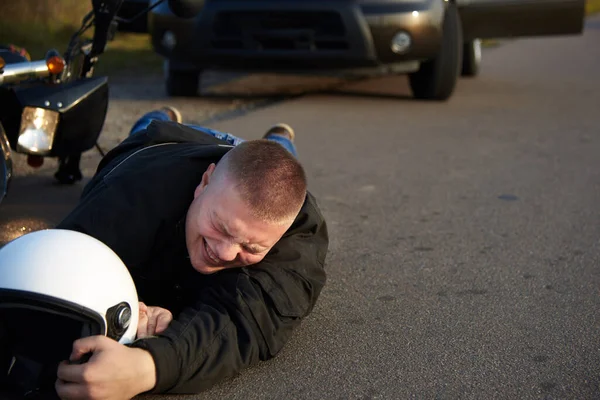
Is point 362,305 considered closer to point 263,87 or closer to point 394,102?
point 394,102

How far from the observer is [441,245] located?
4328mm

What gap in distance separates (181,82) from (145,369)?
232 inches

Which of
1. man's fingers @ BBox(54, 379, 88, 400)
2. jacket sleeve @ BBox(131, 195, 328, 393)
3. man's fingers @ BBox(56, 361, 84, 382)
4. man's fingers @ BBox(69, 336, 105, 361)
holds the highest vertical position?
man's fingers @ BBox(69, 336, 105, 361)

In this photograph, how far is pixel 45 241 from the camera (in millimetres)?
2627

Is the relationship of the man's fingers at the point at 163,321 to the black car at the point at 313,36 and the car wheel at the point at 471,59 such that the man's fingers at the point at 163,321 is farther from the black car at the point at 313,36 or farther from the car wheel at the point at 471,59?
the car wheel at the point at 471,59

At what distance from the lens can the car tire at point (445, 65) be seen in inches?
310

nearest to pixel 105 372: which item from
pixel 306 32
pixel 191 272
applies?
pixel 191 272

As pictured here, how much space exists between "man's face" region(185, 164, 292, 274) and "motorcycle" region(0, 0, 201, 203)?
1376mm

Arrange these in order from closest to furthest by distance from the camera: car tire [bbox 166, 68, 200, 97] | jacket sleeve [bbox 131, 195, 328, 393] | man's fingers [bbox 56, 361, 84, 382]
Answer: man's fingers [bbox 56, 361, 84, 382] < jacket sleeve [bbox 131, 195, 328, 393] < car tire [bbox 166, 68, 200, 97]

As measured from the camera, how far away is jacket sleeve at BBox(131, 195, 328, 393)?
2.65m

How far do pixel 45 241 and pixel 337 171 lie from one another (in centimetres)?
331

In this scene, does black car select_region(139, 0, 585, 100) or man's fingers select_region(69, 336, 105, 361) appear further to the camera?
black car select_region(139, 0, 585, 100)

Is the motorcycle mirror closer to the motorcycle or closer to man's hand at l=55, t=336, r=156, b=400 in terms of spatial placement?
the motorcycle

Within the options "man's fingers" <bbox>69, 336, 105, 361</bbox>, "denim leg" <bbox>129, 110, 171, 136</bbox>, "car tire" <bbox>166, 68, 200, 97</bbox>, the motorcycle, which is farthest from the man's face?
"car tire" <bbox>166, 68, 200, 97</bbox>
